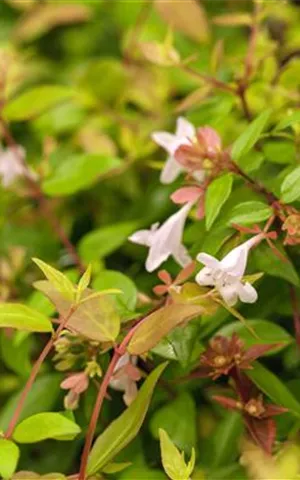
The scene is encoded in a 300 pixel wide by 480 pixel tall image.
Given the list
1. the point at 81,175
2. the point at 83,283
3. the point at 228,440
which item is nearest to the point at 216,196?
the point at 83,283

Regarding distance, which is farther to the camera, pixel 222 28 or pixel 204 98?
pixel 222 28

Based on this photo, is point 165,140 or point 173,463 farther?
point 165,140

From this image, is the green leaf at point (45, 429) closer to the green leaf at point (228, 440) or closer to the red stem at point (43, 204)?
the green leaf at point (228, 440)

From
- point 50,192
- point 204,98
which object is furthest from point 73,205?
point 204,98

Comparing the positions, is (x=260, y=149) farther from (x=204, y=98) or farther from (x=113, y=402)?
(x=113, y=402)

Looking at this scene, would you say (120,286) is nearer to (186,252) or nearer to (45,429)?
(186,252)

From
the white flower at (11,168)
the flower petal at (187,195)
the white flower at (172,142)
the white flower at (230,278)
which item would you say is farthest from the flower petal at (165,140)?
the white flower at (11,168)
